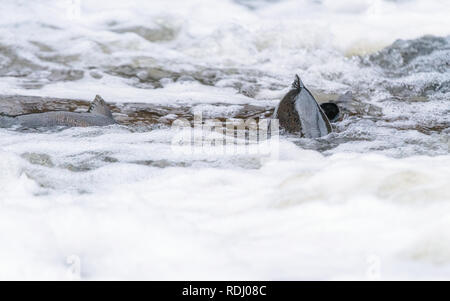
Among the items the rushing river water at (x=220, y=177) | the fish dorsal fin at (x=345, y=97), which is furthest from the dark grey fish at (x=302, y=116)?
the fish dorsal fin at (x=345, y=97)

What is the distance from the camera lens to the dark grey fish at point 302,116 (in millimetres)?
4203

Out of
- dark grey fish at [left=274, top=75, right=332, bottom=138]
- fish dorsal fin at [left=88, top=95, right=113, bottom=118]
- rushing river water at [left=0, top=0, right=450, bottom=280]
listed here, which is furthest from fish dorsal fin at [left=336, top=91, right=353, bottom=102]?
fish dorsal fin at [left=88, top=95, right=113, bottom=118]

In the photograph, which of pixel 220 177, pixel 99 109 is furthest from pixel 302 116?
pixel 99 109

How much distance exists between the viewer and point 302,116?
4.27m

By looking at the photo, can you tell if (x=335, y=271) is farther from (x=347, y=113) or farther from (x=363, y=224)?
(x=347, y=113)

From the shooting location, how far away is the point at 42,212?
2.51m

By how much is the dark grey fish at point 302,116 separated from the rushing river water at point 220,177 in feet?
0.42

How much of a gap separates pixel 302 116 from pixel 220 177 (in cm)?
140

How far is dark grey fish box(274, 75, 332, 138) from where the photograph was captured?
4.20 m

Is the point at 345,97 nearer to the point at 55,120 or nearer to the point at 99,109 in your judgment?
the point at 99,109

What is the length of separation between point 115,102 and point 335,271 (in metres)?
4.00

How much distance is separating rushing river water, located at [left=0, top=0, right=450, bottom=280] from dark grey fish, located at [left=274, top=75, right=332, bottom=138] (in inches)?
5.1

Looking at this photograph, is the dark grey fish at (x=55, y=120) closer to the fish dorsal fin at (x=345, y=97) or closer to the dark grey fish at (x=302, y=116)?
the dark grey fish at (x=302, y=116)
